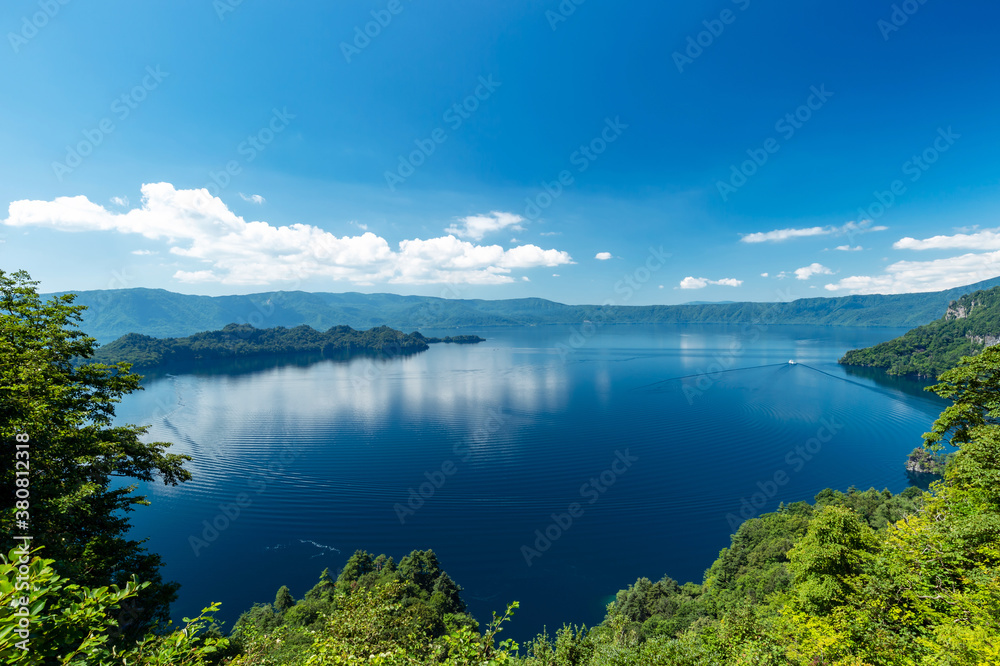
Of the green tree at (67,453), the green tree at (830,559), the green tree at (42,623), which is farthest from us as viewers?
the green tree at (830,559)

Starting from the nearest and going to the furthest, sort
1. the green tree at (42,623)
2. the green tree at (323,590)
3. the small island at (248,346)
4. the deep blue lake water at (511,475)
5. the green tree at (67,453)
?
the green tree at (42,623) < the green tree at (67,453) < the green tree at (323,590) < the deep blue lake water at (511,475) < the small island at (248,346)

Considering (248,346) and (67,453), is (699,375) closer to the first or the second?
(67,453)

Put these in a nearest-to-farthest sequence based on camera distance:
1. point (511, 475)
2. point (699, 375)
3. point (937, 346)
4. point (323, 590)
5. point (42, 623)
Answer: point (42, 623) < point (323, 590) < point (511, 475) < point (699, 375) < point (937, 346)

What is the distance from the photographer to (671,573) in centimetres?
2928

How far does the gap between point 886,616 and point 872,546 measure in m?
5.11

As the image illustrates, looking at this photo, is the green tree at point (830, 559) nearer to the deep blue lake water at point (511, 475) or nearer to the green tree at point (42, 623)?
the deep blue lake water at point (511, 475)

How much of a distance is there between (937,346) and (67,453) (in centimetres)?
17346

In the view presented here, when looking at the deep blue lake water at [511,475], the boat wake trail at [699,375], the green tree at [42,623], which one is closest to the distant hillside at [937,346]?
the boat wake trail at [699,375]

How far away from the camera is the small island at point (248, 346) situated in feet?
436

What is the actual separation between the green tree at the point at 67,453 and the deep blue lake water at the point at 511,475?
2093 cm

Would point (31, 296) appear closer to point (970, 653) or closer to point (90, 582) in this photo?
point (90, 582)

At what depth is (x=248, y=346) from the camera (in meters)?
165

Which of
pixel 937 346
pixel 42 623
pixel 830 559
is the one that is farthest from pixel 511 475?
pixel 937 346

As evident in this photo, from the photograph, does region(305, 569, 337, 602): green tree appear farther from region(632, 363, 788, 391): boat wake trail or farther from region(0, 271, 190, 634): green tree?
region(632, 363, 788, 391): boat wake trail
